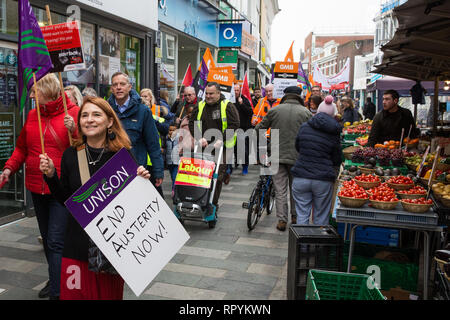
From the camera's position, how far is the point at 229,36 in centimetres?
1788

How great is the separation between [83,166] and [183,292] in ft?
6.82

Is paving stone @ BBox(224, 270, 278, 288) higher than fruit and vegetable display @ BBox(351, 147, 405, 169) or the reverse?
the reverse

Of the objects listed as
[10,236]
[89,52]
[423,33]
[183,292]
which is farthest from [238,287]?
[89,52]

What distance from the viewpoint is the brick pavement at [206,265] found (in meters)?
4.62

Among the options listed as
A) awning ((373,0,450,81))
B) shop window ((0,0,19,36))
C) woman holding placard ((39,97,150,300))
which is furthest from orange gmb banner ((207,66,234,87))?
woman holding placard ((39,97,150,300))

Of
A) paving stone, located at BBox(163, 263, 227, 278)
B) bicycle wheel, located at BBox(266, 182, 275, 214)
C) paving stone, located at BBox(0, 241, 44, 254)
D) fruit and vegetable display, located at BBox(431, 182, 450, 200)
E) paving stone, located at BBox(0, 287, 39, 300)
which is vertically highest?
fruit and vegetable display, located at BBox(431, 182, 450, 200)

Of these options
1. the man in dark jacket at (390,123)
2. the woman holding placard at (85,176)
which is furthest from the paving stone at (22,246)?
the man in dark jacket at (390,123)

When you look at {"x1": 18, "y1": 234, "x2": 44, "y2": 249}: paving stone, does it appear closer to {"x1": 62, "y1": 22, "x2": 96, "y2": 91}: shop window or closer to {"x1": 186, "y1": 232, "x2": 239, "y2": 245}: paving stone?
{"x1": 186, "y1": 232, "x2": 239, "y2": 245}: paving stone

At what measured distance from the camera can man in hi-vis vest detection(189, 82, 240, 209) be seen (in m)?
7.35

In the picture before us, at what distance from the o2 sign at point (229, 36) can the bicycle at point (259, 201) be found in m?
11.2

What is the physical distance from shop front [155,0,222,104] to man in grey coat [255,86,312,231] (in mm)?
5757

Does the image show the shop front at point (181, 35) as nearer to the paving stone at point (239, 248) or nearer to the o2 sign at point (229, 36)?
the o2 sign at point (229, 36)

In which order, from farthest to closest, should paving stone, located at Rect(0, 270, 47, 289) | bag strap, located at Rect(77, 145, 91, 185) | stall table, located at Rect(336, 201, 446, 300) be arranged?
paving stone, located at Rect(0, 270, 47, 289), stall table, located at Rect(336, 201, 446, 300), bag strap, located at Rect(77, 145, 91, 185)
